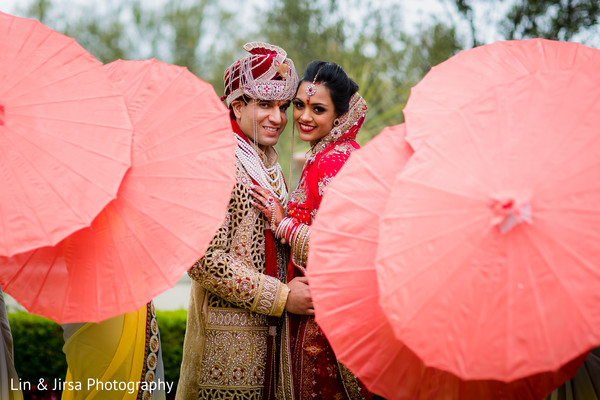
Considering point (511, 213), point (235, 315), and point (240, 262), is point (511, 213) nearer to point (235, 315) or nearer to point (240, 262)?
point (240, 262)

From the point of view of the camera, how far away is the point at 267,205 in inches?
125

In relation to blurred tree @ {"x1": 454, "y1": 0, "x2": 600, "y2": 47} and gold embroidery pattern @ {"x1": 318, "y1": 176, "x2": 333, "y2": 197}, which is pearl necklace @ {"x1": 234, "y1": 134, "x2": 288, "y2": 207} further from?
blurred tree @ {"x1": 454, "y1": 0, "x2": 600, "y2": 47}

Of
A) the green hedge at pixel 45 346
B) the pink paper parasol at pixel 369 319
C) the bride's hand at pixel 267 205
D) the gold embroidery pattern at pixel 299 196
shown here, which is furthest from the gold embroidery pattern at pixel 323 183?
the green hedge at pixel 45 346

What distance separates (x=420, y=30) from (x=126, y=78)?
22.3 feet

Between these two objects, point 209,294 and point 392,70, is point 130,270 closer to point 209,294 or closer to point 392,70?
point 209,294

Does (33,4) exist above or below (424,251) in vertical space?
above

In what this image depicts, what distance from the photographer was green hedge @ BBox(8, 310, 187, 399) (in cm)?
525

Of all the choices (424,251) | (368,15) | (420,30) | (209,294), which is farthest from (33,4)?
(424,251)

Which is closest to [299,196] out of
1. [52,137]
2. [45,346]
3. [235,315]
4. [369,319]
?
[235,315]

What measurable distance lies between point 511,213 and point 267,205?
1703 mm

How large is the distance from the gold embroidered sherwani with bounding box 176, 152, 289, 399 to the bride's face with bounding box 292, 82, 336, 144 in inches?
19.7

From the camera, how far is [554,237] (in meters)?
1.70

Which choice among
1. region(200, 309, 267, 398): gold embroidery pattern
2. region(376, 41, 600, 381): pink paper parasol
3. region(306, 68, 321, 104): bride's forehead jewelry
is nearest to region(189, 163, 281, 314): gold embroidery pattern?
region(200, 309, 267, 398): gold embroidery pattern

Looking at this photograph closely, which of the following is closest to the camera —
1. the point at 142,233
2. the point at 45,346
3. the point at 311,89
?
the point at 142,233
